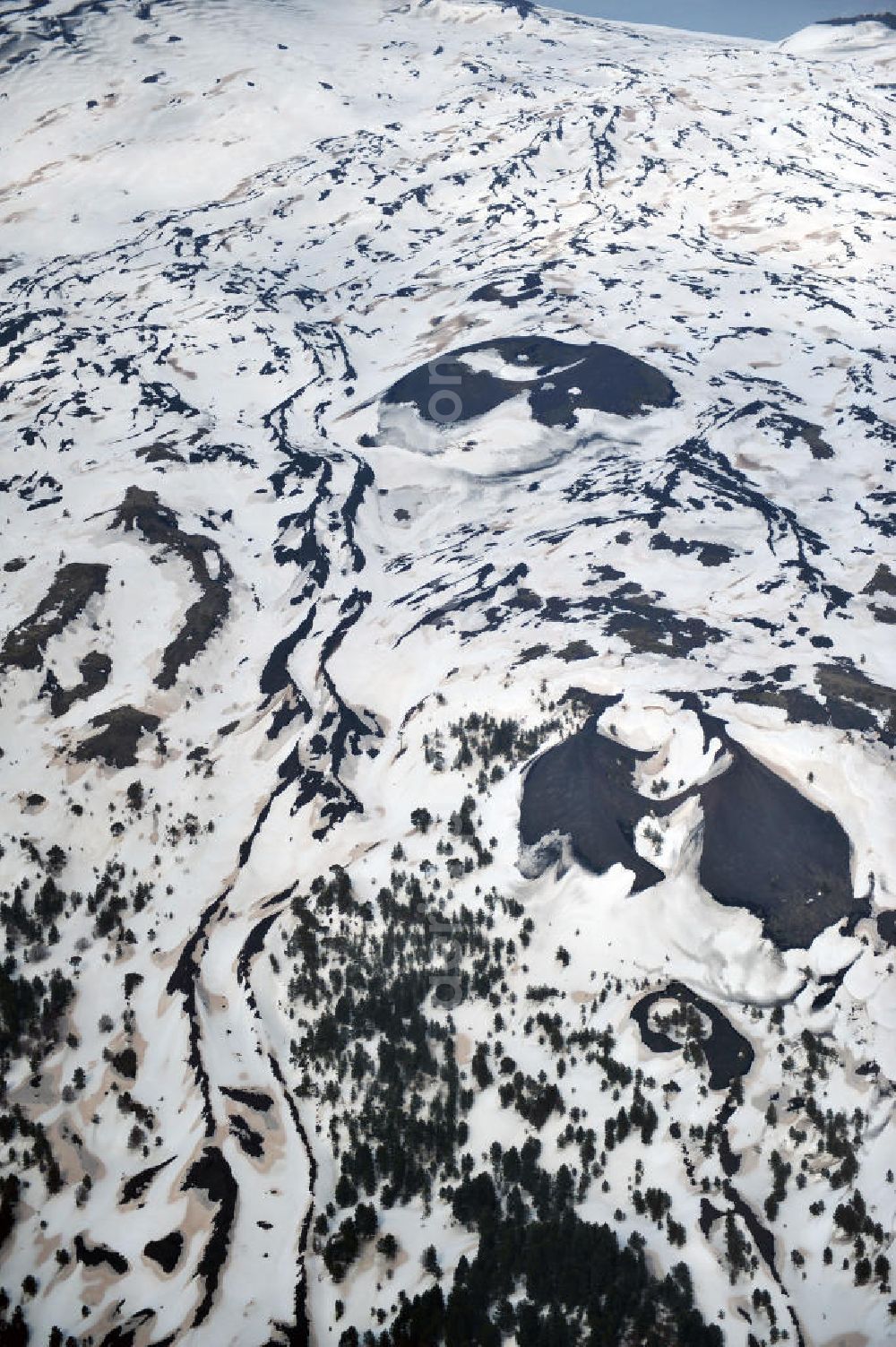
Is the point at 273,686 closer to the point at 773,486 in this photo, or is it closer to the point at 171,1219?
the point at 171,1219

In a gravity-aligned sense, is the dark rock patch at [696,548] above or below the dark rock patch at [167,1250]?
below

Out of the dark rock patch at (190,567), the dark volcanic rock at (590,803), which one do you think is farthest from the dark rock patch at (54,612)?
the dark volcanic rock at (590,803)

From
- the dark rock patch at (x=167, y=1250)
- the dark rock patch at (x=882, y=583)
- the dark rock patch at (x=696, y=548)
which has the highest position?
the dark rock patch at (x=167, y=1250)

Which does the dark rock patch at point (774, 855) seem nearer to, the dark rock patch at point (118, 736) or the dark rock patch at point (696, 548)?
the dark rock patch at point (696, 548)

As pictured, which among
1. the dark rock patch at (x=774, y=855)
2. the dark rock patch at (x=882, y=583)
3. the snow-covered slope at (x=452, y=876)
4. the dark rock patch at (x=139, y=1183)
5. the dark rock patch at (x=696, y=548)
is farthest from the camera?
the dark rock patch at (x=696, y=548)

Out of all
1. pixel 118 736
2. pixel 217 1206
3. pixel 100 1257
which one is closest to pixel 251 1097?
pixel 217 1206

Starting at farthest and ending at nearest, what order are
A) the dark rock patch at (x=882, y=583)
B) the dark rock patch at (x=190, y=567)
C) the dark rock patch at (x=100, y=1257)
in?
the dark rock patch at (x=882, y=583) < the dark rock patch at (x=190, y=567) < the dark rock patch at (x=100, y=1257)

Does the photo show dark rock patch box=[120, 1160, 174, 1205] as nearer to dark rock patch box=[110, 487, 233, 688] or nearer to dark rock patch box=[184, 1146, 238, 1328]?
dark rock patch box=[184, 1146, 238, 1328]

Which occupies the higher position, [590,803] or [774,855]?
[590,803]

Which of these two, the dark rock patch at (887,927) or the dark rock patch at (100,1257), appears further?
the dark rock patch at (887,927)

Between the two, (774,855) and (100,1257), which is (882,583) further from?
(100,1257)

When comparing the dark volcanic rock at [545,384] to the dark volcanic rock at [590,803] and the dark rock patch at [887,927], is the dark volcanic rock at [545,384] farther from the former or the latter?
the dark rock patch at [887,927]
